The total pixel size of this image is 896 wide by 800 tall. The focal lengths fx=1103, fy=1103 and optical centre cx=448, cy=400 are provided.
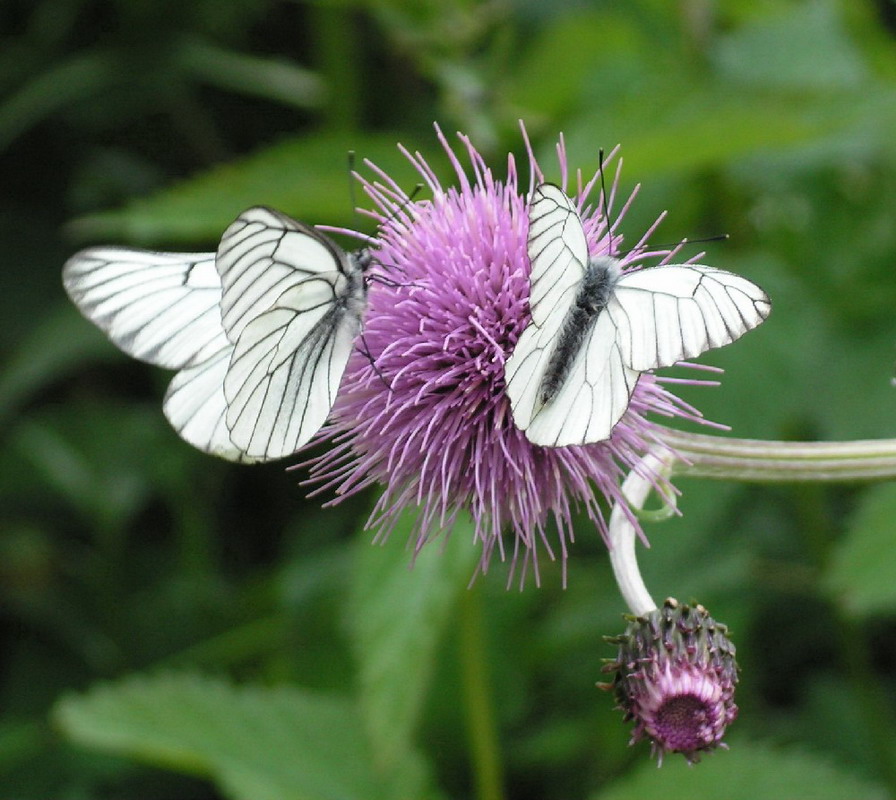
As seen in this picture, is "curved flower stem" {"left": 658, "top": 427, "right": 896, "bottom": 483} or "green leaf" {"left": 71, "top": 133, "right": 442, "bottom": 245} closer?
"curved flower stem" {"left": 658, "top": 427, "right": 896, "bottom": 483}

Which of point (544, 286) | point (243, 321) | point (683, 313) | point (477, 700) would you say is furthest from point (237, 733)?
point (683, 313)

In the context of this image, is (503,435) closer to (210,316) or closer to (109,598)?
(210,316)

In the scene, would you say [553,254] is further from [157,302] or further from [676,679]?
[157,302]

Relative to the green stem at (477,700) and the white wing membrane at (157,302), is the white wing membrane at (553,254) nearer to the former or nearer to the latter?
the white wing membrane at (157,302)

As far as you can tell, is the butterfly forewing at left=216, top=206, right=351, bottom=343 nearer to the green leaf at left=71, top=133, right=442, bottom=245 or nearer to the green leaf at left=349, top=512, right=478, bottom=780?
the green leaf at left=349, top=512, right=478, bottom=780

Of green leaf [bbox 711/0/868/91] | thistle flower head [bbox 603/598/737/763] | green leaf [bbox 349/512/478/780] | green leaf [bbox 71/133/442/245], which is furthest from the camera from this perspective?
green leaf [bbox 711/0/868/91]

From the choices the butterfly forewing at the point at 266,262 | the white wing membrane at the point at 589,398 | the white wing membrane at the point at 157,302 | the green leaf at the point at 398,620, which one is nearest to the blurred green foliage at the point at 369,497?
the green leaf at the point at 398,620

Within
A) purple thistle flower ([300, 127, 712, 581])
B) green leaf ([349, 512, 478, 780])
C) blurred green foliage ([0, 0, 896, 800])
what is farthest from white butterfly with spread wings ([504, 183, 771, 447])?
blurred green foliage ([0, 0, 896, 800])
